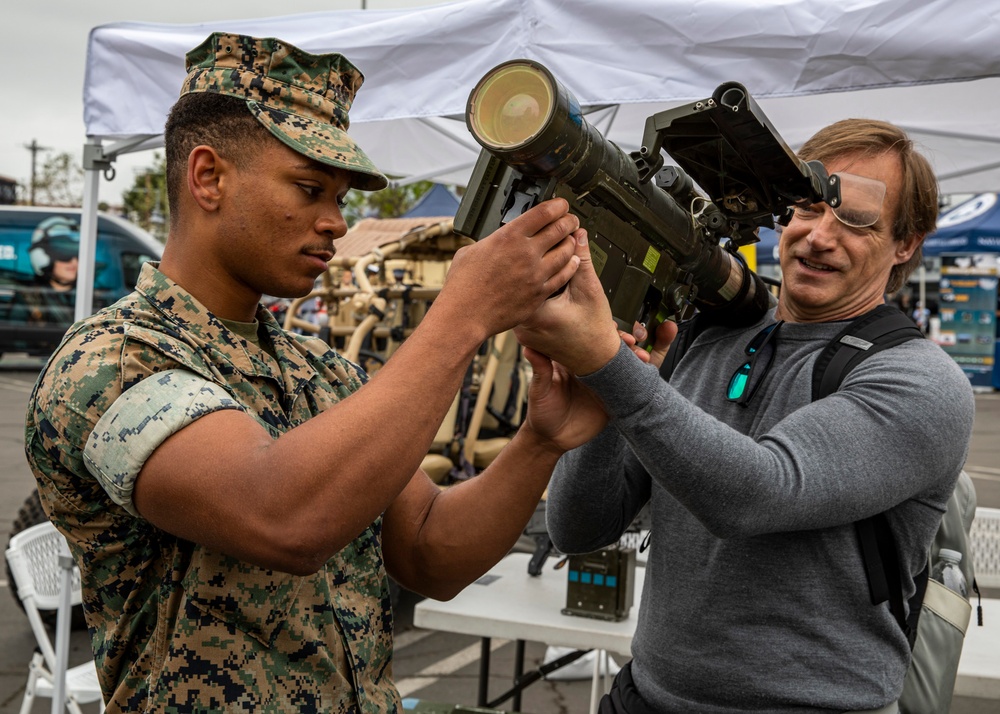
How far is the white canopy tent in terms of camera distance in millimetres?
2691

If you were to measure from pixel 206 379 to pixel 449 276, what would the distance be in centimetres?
37

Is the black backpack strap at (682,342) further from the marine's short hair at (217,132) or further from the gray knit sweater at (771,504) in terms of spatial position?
the marine's short hair at (217,132)

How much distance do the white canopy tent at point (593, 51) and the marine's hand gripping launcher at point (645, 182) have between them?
1.43 m

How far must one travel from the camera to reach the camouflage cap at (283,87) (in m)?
1.38

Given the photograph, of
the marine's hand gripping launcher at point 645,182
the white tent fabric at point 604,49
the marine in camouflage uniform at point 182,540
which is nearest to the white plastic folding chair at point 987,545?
the white tent fabric at point 604,49

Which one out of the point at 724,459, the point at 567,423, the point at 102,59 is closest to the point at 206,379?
the point at 567,423

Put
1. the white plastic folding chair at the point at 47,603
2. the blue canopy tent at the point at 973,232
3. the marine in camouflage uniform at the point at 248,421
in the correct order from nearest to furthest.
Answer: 1. the marine in camouflage uniform at the point at 248,421
2. the white plastic folding chair at the point at 47,603
3. the blue canopy tent at the point at 973,232

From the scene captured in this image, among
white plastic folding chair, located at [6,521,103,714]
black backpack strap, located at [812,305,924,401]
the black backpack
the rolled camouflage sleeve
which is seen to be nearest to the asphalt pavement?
white plastic folding chair, located at [6,521,103,714]

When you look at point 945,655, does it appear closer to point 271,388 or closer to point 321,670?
point 321,670

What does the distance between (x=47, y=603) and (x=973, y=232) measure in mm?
10527

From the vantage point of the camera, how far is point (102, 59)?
3.70 meters

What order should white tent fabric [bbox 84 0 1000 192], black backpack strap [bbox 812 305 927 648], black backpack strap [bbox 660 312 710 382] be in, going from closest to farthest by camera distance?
black backpack strap [bbox 812 305 927 648]
black backpack strap [bbox 660 312 710 382]
white tent fabric [bbox 84 0 1000 192]

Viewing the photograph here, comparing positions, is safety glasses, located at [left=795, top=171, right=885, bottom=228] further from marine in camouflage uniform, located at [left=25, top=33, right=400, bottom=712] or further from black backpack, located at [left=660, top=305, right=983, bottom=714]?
marine in camouflage uniform, located at [left=25, top=33, right=400, bottom=712]

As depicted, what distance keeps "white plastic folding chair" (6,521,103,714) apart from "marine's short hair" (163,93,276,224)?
248 cm
